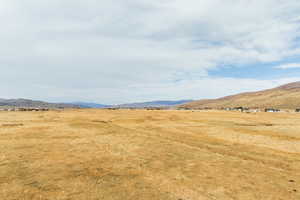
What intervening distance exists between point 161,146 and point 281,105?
16000cm

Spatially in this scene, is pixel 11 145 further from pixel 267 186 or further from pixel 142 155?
pixel 267 186

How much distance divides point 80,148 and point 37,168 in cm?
531

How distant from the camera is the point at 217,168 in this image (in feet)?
39.7

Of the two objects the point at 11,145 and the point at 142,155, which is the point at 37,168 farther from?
the point at 11,145

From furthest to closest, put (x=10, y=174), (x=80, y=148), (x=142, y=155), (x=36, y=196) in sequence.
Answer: (x=80, y=148)
(x=142, y=155)
(x=10, y=174)
(x=36, y=196)

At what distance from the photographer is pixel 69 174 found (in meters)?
10.7

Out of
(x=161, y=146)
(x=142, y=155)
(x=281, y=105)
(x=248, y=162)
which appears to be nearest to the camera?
(x=248, y=162)

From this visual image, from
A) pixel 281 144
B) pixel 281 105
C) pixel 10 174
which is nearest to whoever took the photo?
pixel 10 174

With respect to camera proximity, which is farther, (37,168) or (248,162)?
(248,162)

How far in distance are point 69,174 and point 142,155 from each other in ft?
18.0

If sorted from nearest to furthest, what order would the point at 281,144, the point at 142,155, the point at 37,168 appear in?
the point at 37,168 → the point at 142,155 → the point at 281,144

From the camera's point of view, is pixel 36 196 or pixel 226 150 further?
pixel 226 150

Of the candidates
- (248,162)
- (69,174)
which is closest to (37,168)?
(69,174)

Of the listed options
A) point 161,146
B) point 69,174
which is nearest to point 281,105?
point 161,146
